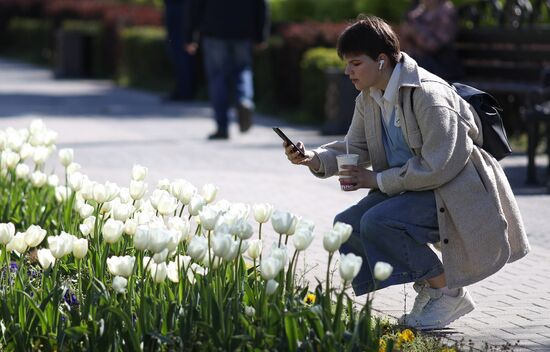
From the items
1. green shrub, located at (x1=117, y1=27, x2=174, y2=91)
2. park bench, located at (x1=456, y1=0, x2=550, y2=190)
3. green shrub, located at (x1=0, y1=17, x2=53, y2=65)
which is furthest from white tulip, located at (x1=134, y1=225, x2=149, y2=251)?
green shrub, located at (x1=0, y1=17, x2=53, y2=65)

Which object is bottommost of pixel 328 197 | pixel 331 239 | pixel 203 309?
pixel 328 197

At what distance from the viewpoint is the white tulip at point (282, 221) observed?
437cm

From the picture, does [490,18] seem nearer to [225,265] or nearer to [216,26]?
[216,26]

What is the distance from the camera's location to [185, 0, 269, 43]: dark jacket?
1310cm

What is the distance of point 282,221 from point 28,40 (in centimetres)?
2965

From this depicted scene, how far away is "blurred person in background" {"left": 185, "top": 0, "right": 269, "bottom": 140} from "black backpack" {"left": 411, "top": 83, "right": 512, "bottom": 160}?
26.4ft

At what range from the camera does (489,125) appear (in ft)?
17.0

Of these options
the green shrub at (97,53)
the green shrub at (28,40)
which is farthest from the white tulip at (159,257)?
the green shrub at (28,40)

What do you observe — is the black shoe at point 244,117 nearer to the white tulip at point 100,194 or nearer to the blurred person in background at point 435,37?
the blurred person in background at point 435,37

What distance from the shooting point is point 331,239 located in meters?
4.16

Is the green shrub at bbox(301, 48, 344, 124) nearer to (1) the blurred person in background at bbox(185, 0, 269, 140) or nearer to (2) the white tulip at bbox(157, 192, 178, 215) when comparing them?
(1) the blurred person in background at bbox(185, 0, 269, 140)

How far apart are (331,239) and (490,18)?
37.7 ft

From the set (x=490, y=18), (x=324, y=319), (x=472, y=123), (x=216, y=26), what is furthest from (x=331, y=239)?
(x=490, y=18)

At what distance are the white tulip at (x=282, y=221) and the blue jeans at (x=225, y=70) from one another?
885 centimetres
